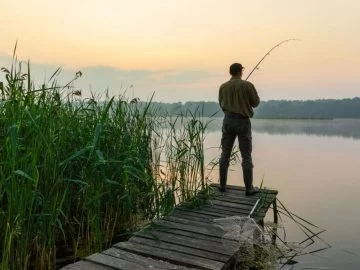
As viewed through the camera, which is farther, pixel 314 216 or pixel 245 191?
pixel 314 216

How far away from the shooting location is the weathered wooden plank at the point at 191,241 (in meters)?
3.77

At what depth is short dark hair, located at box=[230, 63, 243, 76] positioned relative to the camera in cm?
602

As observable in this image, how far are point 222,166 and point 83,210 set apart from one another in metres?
2.85

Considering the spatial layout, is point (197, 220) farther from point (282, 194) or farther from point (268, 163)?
point (268, 163)

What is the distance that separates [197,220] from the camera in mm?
4914

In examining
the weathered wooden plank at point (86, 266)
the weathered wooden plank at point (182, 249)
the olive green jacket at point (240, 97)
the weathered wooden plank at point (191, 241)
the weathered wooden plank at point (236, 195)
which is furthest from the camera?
the weathered wooden plank at point (236, 195)

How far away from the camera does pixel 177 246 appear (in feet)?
12.5

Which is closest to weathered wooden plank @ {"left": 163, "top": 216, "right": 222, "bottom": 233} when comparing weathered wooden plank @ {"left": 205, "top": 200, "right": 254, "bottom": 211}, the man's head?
weathered wooden plank @ {"left": 205, "top": 200, "right": 254, "bottom": 211}

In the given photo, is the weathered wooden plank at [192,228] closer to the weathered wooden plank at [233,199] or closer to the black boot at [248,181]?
the weathered wooden plank at [233,199]

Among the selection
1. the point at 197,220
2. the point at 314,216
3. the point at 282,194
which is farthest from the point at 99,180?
the point at 282,194

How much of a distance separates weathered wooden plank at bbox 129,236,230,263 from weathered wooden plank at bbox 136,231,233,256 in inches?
2.3

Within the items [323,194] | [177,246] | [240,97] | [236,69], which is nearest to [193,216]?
[177,246]

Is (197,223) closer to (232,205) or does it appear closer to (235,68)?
(232,205)

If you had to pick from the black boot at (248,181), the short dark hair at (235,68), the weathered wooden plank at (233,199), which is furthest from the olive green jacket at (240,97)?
the weathered wooden plank at (233,199)
